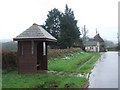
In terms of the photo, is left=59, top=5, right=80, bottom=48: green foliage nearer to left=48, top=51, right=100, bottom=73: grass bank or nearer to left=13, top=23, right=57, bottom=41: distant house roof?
left=48, top=51, right=100, bottom=73: grass bank

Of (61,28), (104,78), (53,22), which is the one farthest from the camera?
(53,22)

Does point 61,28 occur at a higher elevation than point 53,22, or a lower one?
lower

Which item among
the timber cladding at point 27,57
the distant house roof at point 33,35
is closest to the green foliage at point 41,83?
the timber cladding at point 27,57

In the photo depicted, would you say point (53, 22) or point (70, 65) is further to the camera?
point (53, 22)

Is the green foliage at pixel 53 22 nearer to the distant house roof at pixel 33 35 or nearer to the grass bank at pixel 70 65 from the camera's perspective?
the grass bank at pixel 70 65

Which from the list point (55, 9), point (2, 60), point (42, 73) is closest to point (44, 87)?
point (42, 73)

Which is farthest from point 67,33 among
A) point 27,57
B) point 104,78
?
point 104,78

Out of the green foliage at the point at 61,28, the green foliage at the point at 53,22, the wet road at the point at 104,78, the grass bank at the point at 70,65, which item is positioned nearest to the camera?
the wet road at the point at 104,78

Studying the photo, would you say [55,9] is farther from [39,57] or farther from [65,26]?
[39,57]

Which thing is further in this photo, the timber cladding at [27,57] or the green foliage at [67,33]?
the green foliage at [67,33]

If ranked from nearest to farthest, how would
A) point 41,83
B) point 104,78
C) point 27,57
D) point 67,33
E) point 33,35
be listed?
point 41,83 < point 104,78 < point 27,57 < point 33,35 < point 67,33

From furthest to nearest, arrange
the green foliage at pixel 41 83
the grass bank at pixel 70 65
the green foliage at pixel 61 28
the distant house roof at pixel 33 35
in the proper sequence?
the green foliage at pixel 61 28
the grass bank at pixel 70 65
the distant house roof at pixel 33 35
the green foliage at pixel 41 83

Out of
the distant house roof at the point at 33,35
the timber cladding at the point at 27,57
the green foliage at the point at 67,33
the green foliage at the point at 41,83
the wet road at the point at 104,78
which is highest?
the green foliage at the point at 67,33

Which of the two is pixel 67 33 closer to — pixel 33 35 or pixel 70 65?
pixel 70 65
